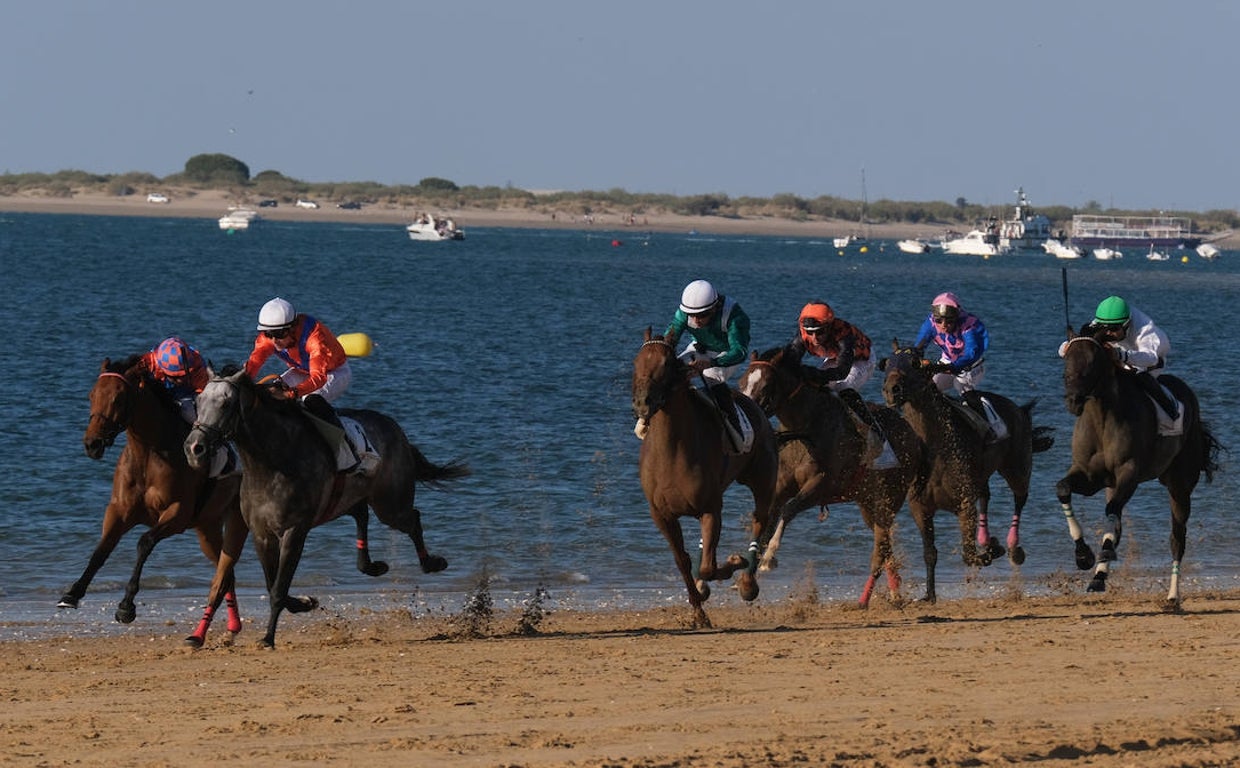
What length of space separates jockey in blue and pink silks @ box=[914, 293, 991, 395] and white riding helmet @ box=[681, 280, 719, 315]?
2802 mm

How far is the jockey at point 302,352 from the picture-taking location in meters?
13.9

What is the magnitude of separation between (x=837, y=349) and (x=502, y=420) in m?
15.5

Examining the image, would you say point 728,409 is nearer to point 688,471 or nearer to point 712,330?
point 688,471

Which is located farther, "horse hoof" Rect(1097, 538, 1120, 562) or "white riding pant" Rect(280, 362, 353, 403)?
"horse hoof" Rect(1097, 538, 1120, 562)

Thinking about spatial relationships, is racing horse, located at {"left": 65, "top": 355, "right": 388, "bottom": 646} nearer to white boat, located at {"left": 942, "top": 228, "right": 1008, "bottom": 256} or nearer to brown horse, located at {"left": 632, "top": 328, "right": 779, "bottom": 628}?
brown horse, located at {"left": 632, "top": 328, "right": 779, "bottom": 628}

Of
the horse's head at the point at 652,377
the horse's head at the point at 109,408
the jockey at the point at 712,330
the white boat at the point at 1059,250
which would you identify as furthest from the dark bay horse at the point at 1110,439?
the white boat at the point at 1059,250

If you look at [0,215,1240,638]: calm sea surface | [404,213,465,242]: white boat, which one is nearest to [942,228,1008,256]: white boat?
[404,213,465,242]: white boat

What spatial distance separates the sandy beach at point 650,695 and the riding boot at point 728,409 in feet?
4.56

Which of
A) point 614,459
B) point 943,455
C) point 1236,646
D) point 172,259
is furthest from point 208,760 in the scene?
point 172,259

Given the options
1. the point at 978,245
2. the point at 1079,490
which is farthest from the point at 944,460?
the point at 978,245

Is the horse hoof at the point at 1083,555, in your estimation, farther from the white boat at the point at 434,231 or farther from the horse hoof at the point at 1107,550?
the white boat at the point at 434,231

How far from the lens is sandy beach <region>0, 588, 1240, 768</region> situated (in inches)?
374

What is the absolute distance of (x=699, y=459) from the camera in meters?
14.4

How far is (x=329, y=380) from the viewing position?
14172 millimetres
